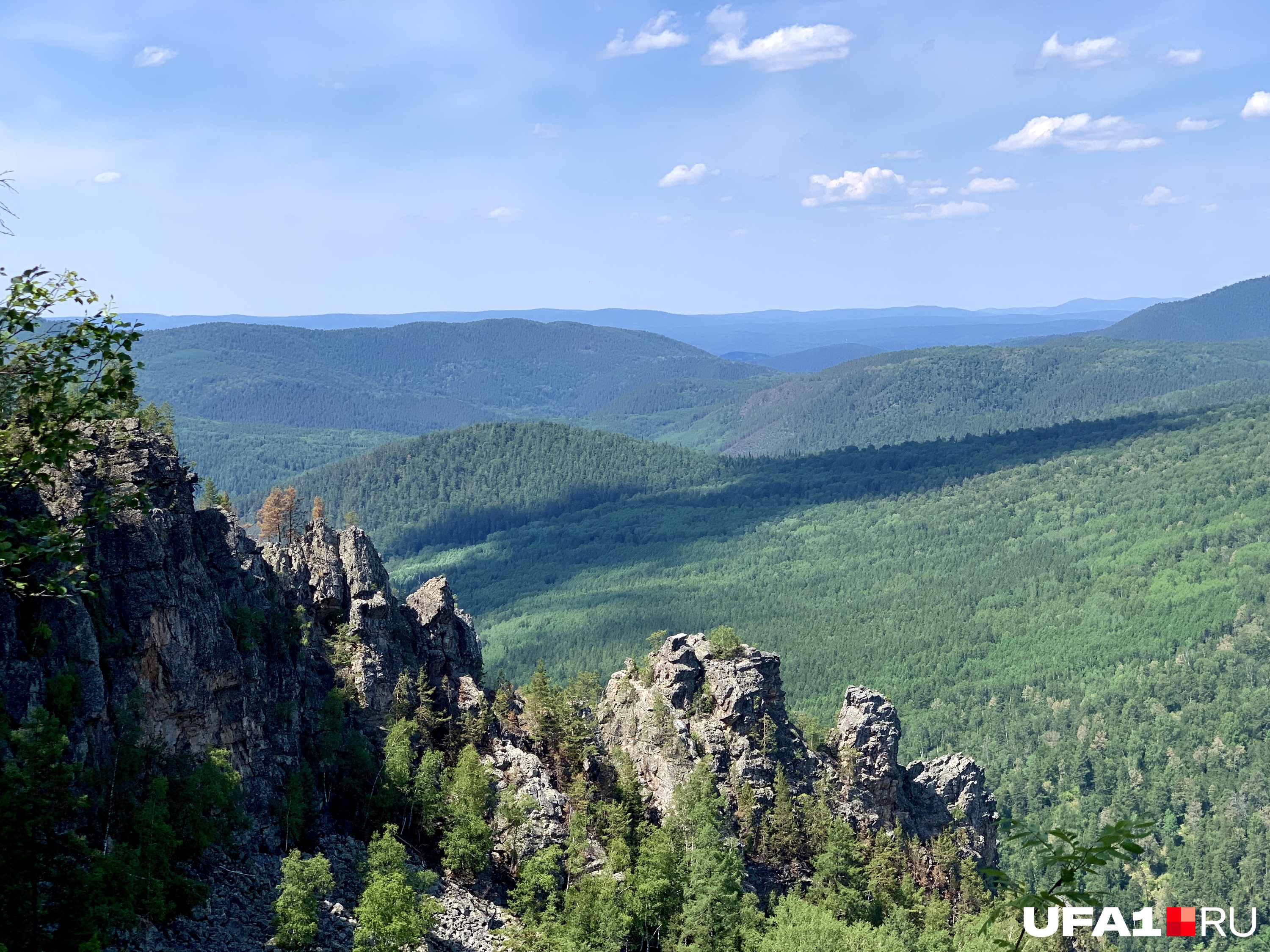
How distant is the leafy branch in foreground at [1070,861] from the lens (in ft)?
41.3

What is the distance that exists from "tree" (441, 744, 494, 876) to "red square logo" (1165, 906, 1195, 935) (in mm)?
90800

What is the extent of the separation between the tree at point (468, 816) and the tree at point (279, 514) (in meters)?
29.2

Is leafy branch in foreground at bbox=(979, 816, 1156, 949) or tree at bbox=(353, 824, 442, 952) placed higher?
leafy branch in foreground at bbox=(979, 816, 1156, 949)

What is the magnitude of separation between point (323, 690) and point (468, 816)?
1263 cm

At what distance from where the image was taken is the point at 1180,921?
131000 millimetres

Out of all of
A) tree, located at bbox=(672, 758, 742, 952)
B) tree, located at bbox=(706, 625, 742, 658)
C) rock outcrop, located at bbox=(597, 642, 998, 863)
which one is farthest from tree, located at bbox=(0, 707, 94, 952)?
tree, located at bbox=(706, 625, 742, 658)

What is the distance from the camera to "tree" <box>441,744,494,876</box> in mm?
59375

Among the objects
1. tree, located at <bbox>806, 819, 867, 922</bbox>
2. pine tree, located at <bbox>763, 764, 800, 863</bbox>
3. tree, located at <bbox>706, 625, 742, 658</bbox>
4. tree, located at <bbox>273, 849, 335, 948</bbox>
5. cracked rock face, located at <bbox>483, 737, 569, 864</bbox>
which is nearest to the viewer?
tree, located at <bbox>273, 849, 335, 948</bbox>

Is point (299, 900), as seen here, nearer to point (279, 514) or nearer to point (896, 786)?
point (279, 514)

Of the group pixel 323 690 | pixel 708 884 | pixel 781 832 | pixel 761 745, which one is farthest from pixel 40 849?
pixel 761 745

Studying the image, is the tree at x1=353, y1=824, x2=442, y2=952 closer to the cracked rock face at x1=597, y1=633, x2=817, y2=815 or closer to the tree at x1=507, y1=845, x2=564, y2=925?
the tree at x1=507, y1=845, x2=564, y2=925

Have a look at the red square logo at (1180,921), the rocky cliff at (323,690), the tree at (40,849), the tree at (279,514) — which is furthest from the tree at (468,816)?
the red square logo at (1180,921)

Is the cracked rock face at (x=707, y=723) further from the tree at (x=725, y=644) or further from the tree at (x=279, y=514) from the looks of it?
the tree at (x=279, y=514)

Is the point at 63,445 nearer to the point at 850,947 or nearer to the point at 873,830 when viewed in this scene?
the point at 850,947
